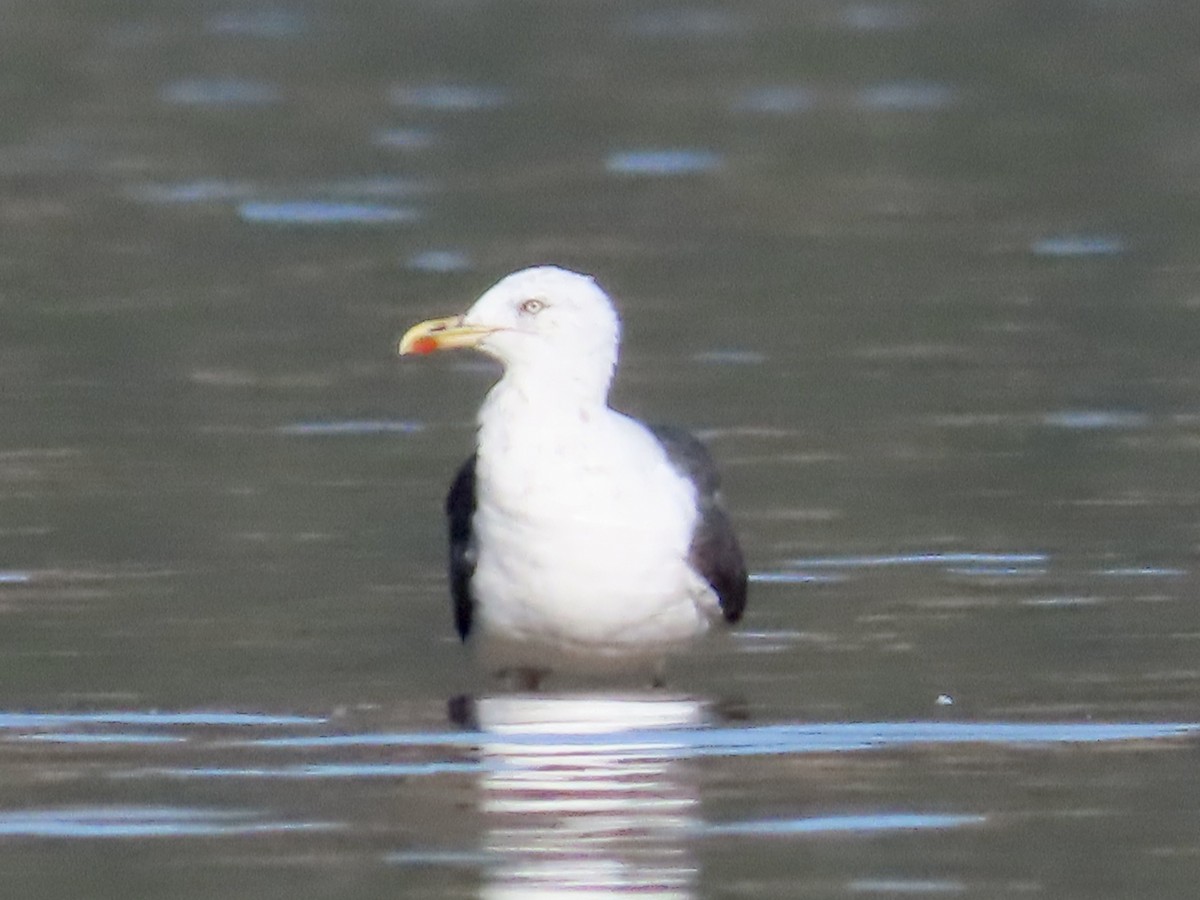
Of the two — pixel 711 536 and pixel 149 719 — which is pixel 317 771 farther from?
pixel 711 536

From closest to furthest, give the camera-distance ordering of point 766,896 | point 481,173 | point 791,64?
point 766,896
point 481,173
point 791,64

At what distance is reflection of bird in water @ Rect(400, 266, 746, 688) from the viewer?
10023 mm

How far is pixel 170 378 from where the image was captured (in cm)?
1458

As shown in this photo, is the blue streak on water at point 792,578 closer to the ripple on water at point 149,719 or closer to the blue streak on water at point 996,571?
the blue streak on water at point 996,571

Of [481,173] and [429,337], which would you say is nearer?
[429,337]

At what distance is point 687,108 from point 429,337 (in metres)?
12.4

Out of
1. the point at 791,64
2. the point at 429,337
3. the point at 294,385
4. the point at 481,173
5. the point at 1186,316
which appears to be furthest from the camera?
the point at 791,64

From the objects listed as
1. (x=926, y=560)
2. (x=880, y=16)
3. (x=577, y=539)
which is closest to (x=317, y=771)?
(x=577, y=539)

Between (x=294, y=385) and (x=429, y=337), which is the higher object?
(x=429, y=337)

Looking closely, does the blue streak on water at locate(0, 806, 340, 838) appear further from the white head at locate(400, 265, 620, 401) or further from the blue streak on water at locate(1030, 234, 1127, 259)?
the blue streak on water at locate(1030, 234, 1127, 259)

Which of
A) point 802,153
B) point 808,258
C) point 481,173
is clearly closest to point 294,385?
point 808,258

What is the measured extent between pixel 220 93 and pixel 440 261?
6.43 metres

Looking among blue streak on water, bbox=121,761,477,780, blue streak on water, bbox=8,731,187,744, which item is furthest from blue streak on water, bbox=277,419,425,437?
blue streak on water, bbox=121,761,477,780

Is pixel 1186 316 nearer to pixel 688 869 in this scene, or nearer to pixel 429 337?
pixel 429 337
